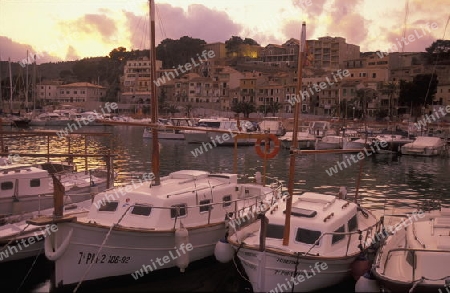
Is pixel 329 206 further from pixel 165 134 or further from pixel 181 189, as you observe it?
pixel 165 134

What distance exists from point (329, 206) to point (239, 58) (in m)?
164

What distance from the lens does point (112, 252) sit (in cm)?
1594

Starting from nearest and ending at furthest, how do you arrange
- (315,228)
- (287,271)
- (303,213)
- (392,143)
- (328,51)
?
(287,271), (315,228), (303,213), (392,143), (328,51)

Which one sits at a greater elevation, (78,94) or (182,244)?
(78,94)

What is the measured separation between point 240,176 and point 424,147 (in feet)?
107

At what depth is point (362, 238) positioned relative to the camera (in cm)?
1753

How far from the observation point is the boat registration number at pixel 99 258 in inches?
609

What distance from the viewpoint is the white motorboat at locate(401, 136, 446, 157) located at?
60.5 m

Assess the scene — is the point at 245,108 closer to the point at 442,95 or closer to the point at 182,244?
the point at 442,95

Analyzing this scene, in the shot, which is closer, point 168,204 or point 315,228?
point 315,228

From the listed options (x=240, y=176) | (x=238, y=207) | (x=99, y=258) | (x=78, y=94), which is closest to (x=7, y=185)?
(x=99, y=258)

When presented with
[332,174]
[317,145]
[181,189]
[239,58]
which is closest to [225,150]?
[317,145]

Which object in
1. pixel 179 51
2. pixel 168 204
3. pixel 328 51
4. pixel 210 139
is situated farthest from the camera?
pixel 179 51

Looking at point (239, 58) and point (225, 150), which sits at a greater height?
point (239, 58)
